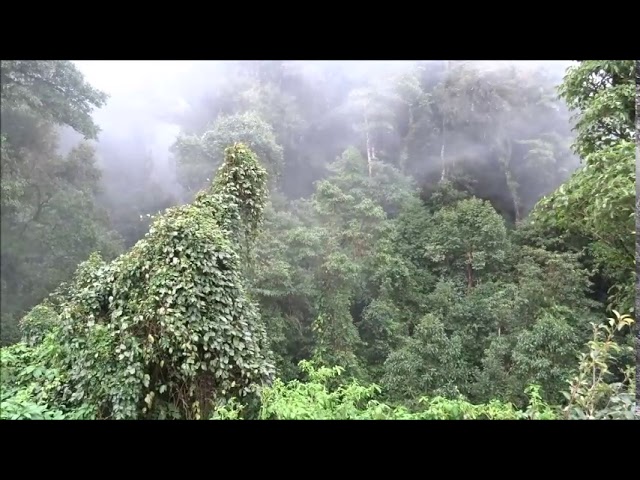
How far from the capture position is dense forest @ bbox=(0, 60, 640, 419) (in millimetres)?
2234

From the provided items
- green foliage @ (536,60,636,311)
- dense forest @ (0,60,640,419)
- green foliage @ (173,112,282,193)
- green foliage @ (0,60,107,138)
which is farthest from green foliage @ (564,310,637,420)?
green foliage @ (0,60,107,138)

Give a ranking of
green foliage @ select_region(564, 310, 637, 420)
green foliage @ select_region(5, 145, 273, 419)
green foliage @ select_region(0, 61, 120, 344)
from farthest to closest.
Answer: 1. green foliage @ select_region(0, 61, 120, 344)
2. green foliage @ select_region(5, 145, 273, 419)
3. green foliage @ select_region(564, 310, 637, 420)

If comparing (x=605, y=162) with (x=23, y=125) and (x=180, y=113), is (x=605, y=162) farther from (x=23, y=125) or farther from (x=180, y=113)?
(x=23, y=125)

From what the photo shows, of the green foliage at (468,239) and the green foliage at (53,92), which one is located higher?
the green foliage at (53,92)

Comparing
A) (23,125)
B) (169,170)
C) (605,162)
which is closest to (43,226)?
(23,125)

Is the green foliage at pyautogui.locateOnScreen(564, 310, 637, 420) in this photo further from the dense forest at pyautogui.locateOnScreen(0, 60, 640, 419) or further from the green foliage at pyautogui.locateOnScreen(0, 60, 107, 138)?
the green foliage at pyautogui.locateOnScreen(0, 60, 107, 138)

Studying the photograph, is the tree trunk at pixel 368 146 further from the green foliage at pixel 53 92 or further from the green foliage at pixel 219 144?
the green foliage at pixel 53 92

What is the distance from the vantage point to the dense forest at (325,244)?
2.23 metres

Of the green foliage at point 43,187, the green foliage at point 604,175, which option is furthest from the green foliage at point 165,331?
the green foliage at point 604,175
